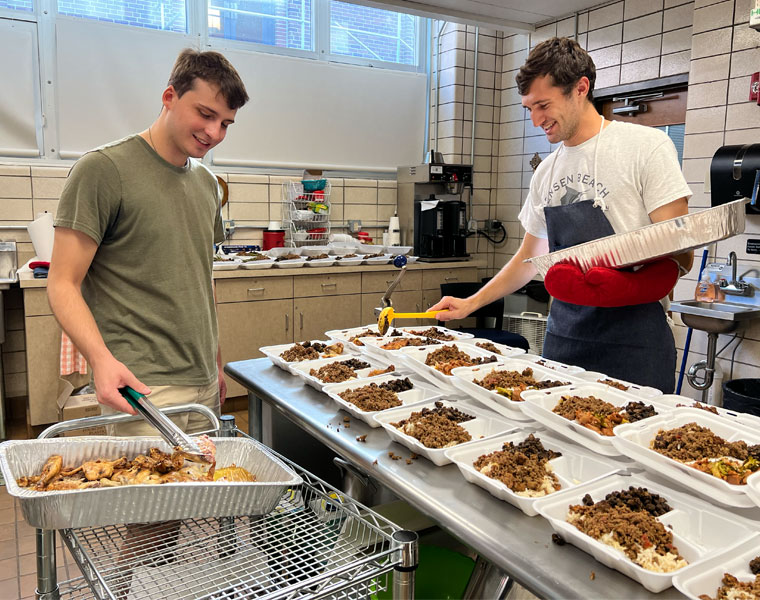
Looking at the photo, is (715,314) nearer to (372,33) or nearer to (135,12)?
A: (372,33)

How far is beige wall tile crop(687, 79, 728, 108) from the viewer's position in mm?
3531

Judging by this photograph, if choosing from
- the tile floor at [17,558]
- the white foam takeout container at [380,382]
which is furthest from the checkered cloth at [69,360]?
the white foam takeout container at [380,382]

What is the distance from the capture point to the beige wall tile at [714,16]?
3.46 meters

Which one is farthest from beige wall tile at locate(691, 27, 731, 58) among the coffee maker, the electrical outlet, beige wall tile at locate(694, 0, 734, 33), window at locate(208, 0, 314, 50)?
window at locate(208, 0, 314, 50)

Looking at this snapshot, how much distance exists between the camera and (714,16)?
11.6 ft

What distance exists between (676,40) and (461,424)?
381 centimetres

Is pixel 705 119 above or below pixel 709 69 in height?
below

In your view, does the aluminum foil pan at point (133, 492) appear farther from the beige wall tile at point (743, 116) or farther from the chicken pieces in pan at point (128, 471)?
the beige wall tile at point (743, 116)

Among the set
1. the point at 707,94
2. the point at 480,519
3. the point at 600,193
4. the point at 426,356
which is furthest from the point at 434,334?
the point at 707,94

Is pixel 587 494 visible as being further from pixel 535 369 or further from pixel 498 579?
pixel 535 369

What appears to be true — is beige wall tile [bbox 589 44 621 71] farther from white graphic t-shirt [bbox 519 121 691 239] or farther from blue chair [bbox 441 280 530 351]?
white graphic t-shirt [bbox 519 121 691 239]

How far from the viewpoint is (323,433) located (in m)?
1.50

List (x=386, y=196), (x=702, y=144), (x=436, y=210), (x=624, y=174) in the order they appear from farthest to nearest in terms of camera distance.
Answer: (x=386, y=196), (x=436, y=210), (x=702, y=144), (x=624, y=174)

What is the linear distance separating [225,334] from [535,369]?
2.86 m
